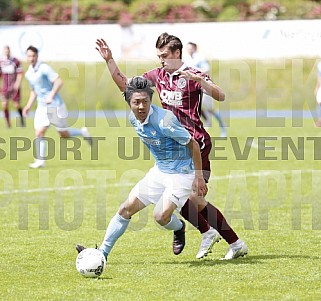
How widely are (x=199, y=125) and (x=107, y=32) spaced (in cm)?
2042

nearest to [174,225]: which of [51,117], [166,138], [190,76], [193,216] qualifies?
[193,216]

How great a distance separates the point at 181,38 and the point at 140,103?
69.4 ft

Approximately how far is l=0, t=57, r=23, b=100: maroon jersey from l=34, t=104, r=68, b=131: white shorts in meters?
9.05

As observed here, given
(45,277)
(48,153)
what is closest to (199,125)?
(45,277)

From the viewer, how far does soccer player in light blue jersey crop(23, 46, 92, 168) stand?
1453 centimetres

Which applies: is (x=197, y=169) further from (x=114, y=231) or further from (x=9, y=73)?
(x=9, y=73)

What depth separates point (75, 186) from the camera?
12891 millimetres

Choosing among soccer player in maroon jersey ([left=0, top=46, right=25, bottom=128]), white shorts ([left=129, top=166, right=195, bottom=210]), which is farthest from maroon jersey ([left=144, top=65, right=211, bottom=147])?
soccer player in maroon jersey ([left=0, top=46, right=25, bottom=128])

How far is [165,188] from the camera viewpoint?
24.2 ft

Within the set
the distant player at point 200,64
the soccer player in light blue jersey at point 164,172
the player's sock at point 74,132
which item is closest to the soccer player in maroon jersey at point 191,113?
the soccer player in light blue jersey at point 164,172

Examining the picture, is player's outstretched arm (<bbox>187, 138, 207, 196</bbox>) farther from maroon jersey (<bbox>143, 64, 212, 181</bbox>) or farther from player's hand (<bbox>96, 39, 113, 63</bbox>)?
player's hand (<bbox>96, 39, 113, 63</bbox>)

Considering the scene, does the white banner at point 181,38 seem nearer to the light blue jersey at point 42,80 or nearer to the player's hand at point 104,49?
the light blue jersey at point 42,80

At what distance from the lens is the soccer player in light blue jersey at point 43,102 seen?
47.7ft

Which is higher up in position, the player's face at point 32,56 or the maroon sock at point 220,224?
the player's face at point 32,56
